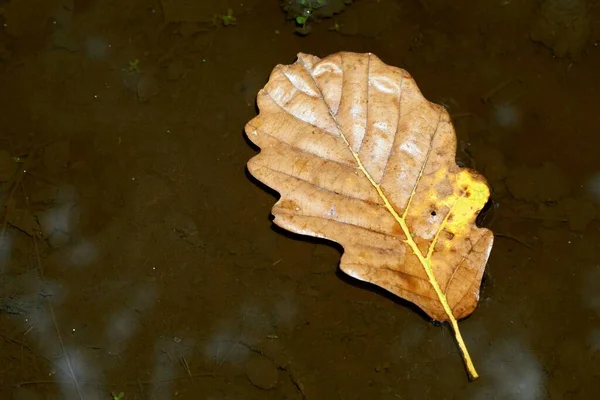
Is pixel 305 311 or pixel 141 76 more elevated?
pixel 141 76

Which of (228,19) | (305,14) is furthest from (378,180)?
(228,19)

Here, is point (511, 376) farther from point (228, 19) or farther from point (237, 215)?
point (228, 19)

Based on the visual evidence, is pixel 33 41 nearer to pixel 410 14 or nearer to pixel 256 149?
pixel 256 149

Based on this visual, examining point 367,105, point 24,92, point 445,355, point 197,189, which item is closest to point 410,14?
point 367,105

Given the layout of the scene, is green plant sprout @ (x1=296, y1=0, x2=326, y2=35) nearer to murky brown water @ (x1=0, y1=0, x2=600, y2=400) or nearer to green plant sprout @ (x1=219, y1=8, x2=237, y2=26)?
murky brown water @ (x1=0, y1=0, x2=600, y2=400)

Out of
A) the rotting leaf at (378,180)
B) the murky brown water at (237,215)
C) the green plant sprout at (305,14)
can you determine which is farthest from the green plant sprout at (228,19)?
the rotting leaf at (378,180)

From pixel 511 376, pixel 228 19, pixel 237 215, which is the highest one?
pixel 228 19
